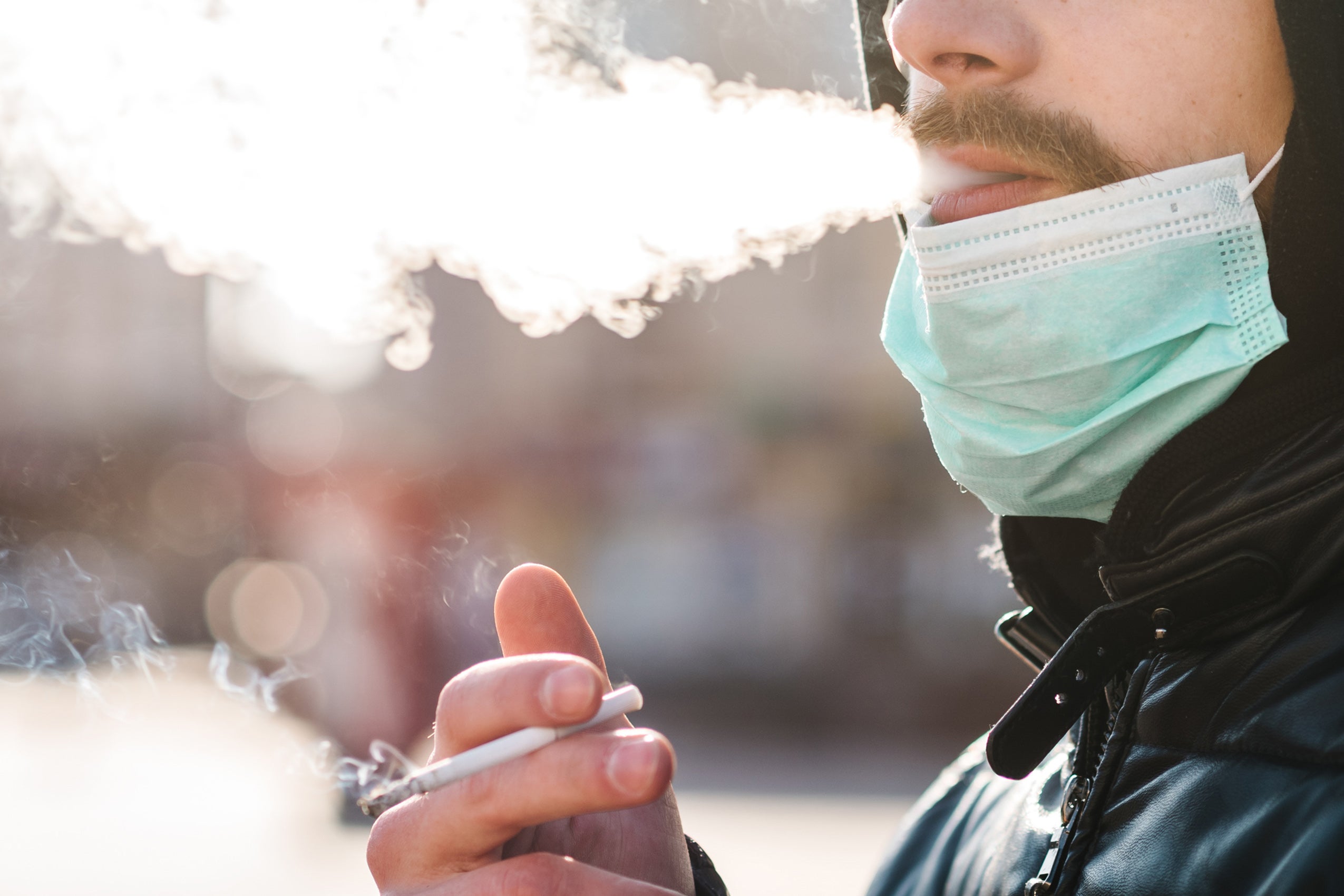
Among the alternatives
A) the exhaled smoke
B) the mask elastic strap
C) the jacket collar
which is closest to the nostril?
the mask elastic strap

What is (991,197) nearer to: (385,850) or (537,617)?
(537,617)

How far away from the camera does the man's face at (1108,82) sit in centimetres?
191

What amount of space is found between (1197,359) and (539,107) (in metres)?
2.12

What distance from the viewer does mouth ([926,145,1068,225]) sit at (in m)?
1.98

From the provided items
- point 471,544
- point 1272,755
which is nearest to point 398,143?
point 1272,755

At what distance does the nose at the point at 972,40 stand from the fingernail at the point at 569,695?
1403 millimetres

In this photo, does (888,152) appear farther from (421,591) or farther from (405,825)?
(421,591)

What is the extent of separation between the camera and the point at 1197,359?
6.05 ft

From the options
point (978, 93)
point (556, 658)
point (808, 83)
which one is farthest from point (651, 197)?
point (556, 658)

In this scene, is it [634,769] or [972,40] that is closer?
[634,769]

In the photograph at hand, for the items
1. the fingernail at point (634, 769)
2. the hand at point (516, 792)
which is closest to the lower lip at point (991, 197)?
the hand at point (516, 792)

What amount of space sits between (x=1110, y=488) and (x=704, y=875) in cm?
102

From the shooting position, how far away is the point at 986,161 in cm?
200

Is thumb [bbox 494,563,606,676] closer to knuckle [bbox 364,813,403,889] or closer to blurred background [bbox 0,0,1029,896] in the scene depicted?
knuckle [bbox 364,813,403,889]
